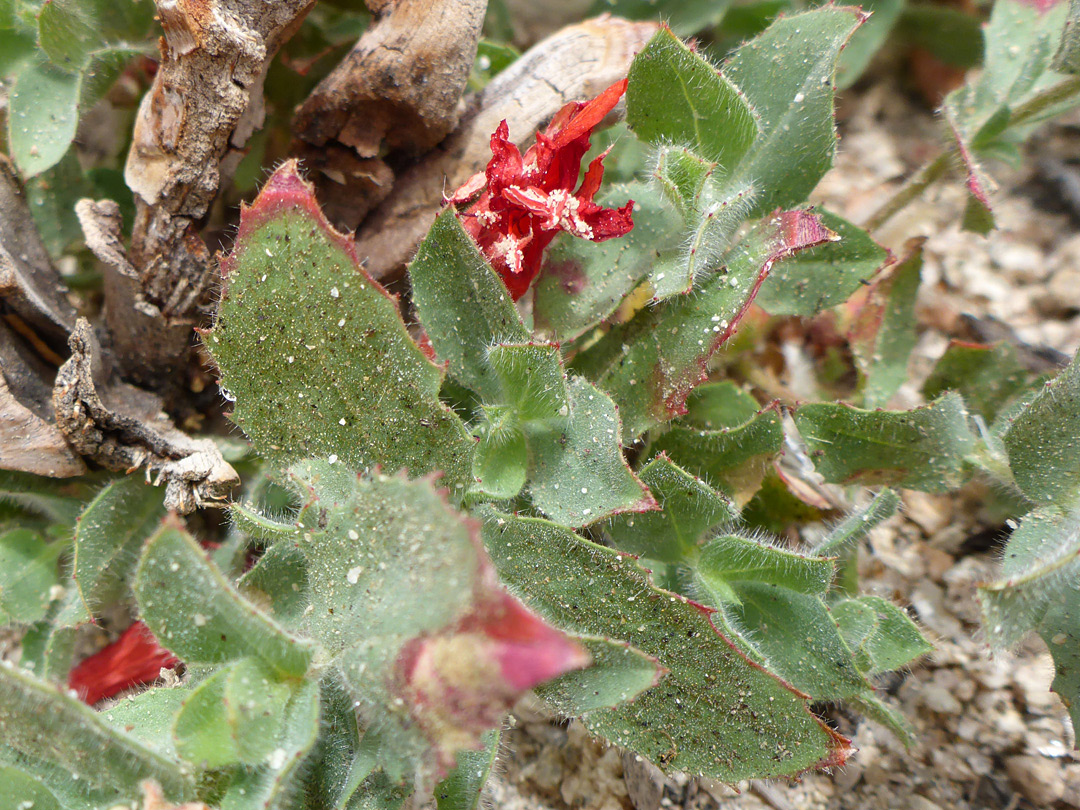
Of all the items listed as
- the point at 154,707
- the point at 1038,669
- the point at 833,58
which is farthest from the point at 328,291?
the point at 1038,669

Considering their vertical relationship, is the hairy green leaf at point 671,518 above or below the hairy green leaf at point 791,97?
below

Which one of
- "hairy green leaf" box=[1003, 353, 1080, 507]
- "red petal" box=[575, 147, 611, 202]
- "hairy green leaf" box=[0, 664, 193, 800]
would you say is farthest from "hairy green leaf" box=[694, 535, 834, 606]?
"hairy green leaf" box=[0, 664, 193, 800]

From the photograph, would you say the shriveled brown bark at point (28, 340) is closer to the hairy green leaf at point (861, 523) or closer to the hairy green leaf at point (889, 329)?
the hairy green leaf at point (861, 523)

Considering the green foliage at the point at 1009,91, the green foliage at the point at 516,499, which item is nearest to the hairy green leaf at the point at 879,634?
the green foliage at the point at 516,499

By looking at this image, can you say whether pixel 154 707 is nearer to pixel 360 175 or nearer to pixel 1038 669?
pixel 360 175

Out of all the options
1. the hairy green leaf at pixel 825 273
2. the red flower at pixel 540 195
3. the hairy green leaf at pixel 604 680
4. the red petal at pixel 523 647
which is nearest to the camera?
the red petal at pixel 523 647

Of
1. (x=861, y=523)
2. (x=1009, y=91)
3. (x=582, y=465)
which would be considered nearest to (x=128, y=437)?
(x=582, y=465)

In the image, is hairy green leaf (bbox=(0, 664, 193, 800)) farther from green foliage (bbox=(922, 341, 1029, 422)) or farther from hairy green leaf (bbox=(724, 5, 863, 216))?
green foliage (bbox=(922, 341, 1029, 422))

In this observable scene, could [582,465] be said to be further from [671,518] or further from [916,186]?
[916,186]
